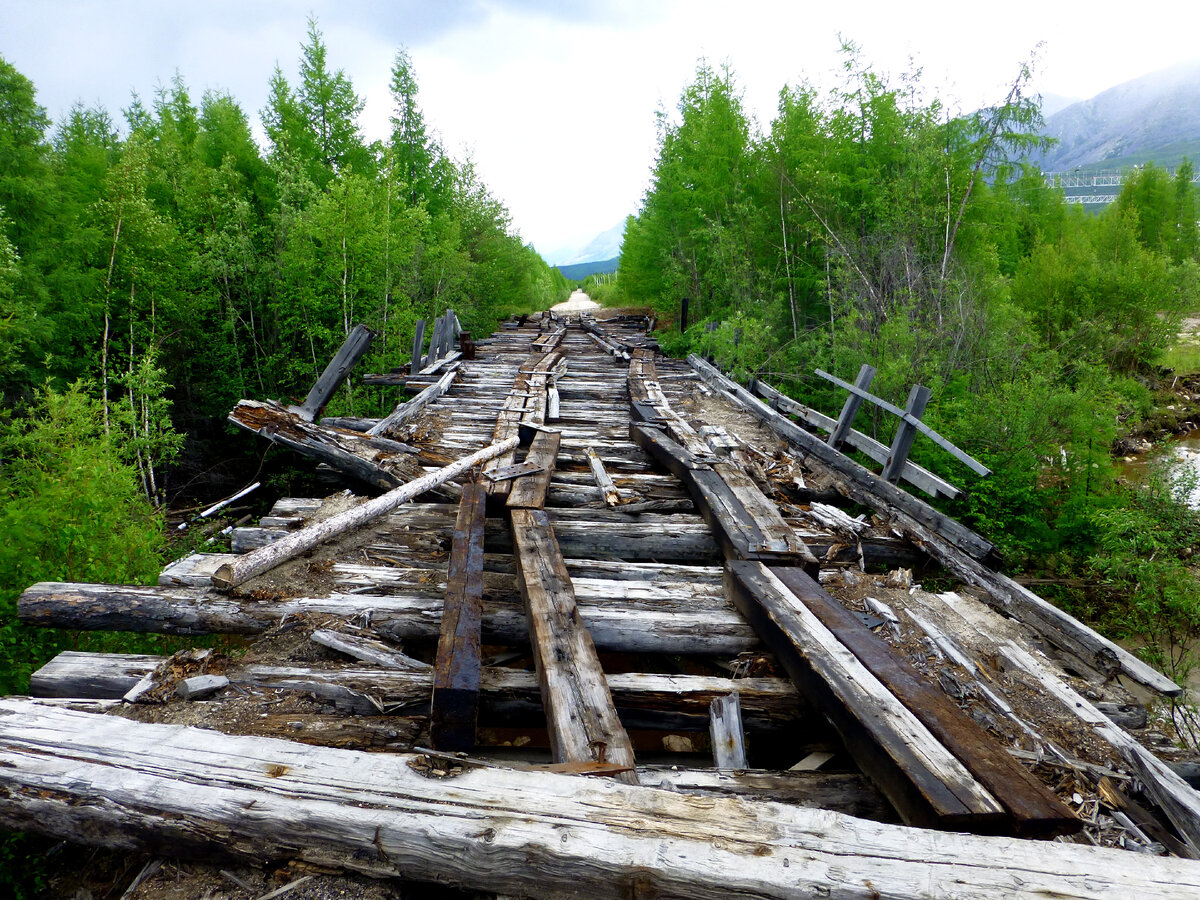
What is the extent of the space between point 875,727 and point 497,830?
1265 millimetres

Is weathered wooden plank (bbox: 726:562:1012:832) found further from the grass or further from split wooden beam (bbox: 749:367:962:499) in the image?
the grass

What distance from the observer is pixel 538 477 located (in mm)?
4684

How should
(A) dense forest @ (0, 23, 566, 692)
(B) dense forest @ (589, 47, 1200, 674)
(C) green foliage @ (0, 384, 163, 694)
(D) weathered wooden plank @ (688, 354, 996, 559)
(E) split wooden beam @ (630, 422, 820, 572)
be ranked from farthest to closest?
(A) dense forest @ (0, 23, 566, 692), (B) dense forest @ (589, 47, 1200, 674), (D) weathered wooden plank @ (688, 354, 996, 559), (C) green foliage @ (0, 384, 163, 694), (E) split wooden beam @ (630, 422, 820, 572)

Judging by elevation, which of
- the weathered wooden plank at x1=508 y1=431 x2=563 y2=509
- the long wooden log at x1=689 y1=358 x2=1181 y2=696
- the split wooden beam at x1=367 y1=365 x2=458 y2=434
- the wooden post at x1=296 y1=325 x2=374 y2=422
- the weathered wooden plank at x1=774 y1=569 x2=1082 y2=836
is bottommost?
the long wooden log at x1=689 y1=358 x2=1181 y2=696

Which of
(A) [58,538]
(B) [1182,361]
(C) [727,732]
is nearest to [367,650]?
(C) [727,732]

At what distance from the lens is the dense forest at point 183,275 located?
9.98 meters

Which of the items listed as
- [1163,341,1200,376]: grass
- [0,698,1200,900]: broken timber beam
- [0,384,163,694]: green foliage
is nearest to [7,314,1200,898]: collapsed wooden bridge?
[0,698,1200,900]: broken timber beam

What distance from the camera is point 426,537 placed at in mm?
4090

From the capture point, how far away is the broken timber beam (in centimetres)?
140

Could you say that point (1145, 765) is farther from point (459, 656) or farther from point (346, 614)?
point (346, 614)

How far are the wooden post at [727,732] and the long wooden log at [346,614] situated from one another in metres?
0.49

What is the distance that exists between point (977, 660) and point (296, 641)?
3252 millimetres

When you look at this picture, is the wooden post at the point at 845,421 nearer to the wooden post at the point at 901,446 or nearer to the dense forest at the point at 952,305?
the wooden post at the point at 901,446

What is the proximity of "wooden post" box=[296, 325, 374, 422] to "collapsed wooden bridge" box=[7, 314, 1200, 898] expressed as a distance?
1.99 m
